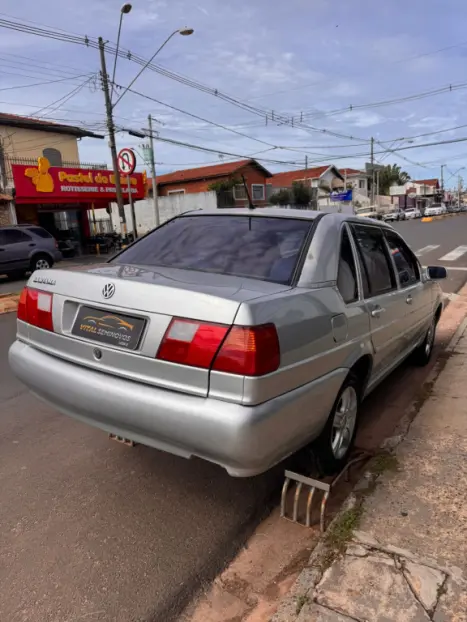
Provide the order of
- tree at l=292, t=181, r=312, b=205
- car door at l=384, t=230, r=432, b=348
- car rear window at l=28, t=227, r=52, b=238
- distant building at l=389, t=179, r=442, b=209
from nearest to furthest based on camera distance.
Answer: car door at l=384, t=230, r=432, b=348 → car rear window at l=28, t=227, r=52, b=238 → tree at l=292, t=181, r=312, b=205 → distant building at l=389, t=179, r=442, b=209

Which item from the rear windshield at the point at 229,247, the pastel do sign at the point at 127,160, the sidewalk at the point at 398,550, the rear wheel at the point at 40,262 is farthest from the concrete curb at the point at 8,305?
the pastel do sign at the point at 127,160

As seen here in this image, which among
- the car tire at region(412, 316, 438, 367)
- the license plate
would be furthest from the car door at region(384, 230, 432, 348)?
the license plate

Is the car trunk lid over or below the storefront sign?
below

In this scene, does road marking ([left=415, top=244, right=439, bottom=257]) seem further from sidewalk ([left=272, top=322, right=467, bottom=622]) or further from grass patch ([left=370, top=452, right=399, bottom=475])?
sidewalk ([left=272, top=322, right=467, bottom=622])

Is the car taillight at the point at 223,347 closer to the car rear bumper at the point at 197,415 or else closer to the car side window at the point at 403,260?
the car rear bumper at the point at 197,415

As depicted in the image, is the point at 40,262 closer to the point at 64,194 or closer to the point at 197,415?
the point at 64,194

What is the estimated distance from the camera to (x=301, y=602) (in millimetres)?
2080

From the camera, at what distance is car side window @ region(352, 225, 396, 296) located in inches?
136

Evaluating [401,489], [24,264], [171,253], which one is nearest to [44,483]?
[171,253]

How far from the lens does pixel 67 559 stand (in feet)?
7.98

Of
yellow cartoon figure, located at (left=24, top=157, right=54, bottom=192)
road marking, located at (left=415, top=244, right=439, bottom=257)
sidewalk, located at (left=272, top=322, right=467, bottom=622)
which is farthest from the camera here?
yellow cartoon figure, located at (left=24, top=157, right=54, bottom=192)

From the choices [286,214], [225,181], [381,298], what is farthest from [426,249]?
[225,181]

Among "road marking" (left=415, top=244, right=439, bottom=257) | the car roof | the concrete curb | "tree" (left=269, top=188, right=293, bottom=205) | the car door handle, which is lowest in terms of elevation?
"road marking" (left=415, top=244, right=439, bottom=257)

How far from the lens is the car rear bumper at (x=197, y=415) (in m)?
2.19
